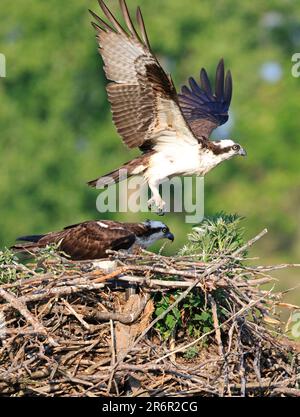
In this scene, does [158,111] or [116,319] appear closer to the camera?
[116,319]

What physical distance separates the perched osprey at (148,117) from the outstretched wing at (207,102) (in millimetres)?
455

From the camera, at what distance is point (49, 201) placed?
22.7 meters

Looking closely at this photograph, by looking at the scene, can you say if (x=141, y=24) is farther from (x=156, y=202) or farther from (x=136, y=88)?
(x=156, y=202)

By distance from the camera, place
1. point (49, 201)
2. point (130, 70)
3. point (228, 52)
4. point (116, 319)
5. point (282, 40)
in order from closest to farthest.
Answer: point (116, 319), point (130, 70), point (49, 201), point (228, 52), point (282, 40)

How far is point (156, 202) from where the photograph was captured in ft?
33.2

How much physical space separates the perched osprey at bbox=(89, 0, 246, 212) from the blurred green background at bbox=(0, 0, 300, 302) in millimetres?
11070

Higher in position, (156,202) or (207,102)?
(207,102)

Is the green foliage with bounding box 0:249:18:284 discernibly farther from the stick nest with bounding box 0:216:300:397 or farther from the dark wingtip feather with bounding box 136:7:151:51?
the dark wingtip feather with bounding box 136:7:151:51

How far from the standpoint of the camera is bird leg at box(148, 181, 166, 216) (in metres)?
10.1

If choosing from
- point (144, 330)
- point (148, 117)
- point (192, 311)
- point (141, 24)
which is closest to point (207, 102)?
point (148, 117)

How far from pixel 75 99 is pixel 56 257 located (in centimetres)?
1658

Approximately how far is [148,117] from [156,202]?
725 mm
